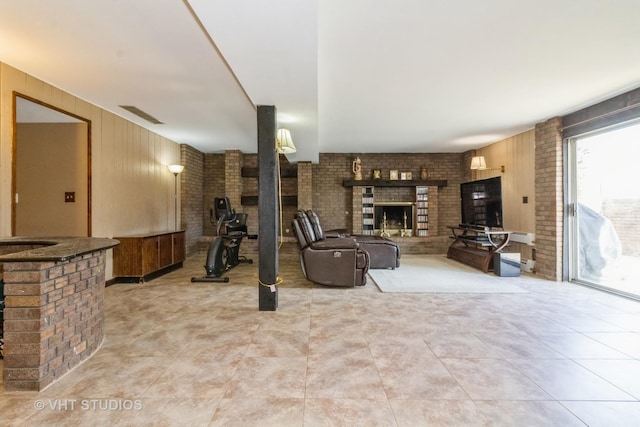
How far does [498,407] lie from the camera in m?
1.66

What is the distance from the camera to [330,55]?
278 centimetres

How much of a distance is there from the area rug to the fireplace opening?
6.20ft

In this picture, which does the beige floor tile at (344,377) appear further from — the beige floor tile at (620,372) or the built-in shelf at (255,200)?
the built-in shelf at (255,200)

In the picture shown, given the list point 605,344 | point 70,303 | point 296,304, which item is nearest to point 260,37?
point 70,303

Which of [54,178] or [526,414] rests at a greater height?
[54,178]

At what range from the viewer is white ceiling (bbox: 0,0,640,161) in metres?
2.07

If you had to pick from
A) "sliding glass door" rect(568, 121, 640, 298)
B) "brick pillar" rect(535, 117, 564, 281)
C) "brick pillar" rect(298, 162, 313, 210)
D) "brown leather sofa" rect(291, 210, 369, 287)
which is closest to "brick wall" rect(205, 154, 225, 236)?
"brick pillar" rect(298, 162, 313, 210)

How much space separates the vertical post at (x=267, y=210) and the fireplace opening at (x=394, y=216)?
4959 mm

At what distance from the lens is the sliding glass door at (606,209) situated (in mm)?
3816

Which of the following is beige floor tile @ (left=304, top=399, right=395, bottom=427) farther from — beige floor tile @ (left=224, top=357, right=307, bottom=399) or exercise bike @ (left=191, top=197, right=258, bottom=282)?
exercise bike @ (left=191, top=197, right=258, bottom=282)

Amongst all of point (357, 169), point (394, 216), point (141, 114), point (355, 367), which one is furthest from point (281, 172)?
point (355, 367)

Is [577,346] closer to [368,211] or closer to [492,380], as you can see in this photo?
[492,380]

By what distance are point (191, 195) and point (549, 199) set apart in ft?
23.6

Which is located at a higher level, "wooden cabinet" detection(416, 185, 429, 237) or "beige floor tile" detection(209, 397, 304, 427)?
"wooden cabinet" detection(416, 185, 429, 237)
